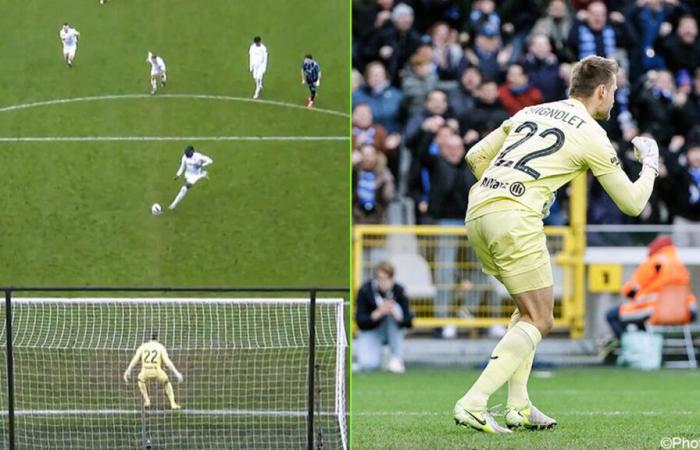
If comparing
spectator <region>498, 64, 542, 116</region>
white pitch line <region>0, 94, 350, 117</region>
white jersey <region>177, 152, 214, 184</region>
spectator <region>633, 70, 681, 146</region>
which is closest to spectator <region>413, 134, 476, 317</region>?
spectator <region>498, 64, 542, 116</region>

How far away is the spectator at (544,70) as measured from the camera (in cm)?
1469

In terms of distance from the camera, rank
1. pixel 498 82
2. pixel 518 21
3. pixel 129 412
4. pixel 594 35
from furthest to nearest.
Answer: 1. pixel 518 21
2. pixel 498 82
3. pixel 594 35
4. pixel 129 412

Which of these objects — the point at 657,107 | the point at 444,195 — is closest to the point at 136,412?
the point at 444,195

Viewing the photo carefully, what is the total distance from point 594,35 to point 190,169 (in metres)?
7.81

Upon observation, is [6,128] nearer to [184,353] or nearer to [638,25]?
[184,353]

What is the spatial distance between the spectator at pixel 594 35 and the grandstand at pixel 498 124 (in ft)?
0.04

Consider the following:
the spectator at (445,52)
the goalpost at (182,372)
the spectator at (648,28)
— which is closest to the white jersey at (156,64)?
the goalpost at (182,372)

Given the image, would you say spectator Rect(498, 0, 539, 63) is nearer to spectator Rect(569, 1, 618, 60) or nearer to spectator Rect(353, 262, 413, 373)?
spectator Rect(569, 1, 618, 60)

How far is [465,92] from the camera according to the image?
14914mm

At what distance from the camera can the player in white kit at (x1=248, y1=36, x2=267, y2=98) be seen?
7.94 metres

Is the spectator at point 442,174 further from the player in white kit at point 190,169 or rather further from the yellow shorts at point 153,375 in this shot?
the yellow shorts at point 153,375

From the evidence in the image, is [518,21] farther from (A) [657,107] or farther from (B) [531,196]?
(B) [531,196]

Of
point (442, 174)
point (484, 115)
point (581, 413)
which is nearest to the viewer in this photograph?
point (581, 413)

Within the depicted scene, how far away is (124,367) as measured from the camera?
801 centimetres
